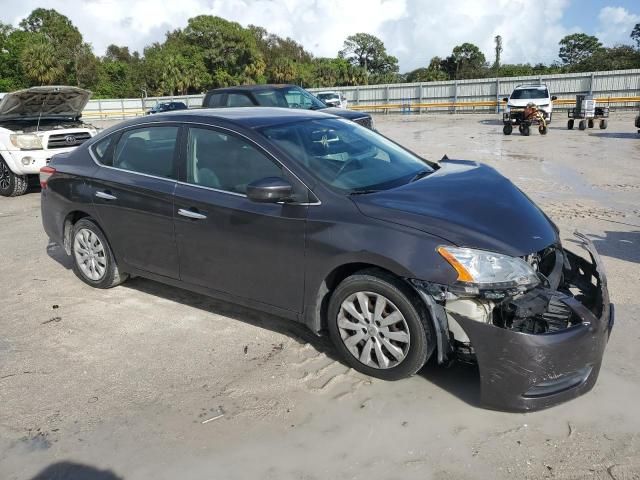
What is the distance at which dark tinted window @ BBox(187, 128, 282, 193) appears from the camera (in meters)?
4.09

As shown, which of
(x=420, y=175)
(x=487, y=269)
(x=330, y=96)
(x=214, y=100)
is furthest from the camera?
(x=330, y=96)

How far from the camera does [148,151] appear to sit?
484 centimetres

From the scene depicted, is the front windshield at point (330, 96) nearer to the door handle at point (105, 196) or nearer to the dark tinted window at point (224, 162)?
the door handle at point (105, 196)

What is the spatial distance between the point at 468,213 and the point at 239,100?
33.3 feet

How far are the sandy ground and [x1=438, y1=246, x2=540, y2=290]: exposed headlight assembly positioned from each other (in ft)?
2.48

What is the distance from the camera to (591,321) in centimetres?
317

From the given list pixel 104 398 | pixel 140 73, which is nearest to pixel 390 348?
pixel 104 398

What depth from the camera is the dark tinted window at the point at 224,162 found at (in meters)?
4.09

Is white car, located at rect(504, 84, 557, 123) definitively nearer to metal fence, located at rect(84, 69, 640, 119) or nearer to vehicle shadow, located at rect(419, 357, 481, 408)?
metal fence, located at rect(84, 69, 640, 119)

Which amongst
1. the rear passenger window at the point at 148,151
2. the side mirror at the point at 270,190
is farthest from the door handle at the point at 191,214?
the side mirror at the point at 270,190

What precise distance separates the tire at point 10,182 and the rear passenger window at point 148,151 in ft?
21.3

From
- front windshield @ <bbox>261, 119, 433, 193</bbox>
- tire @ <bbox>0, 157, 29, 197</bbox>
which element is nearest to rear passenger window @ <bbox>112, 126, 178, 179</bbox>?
front windshield @ <bbox>261, 119, 433, 193</bbox>

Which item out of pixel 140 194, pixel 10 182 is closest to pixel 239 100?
pixel 10 182

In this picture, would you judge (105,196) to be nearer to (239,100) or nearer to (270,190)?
(270,190)
